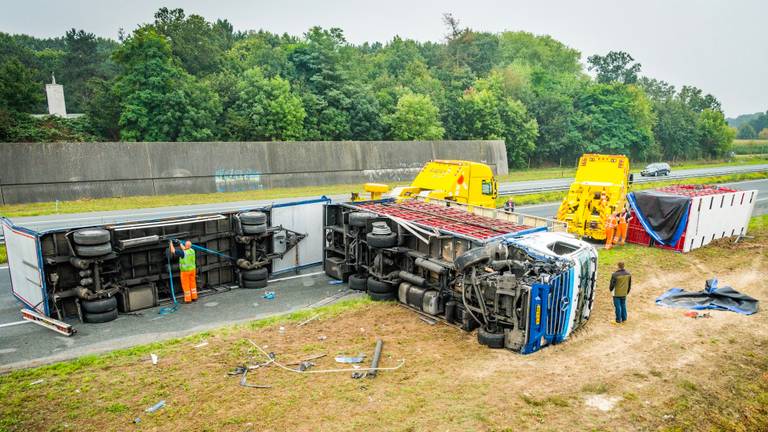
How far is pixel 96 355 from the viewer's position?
974 centimetres

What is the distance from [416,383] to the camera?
8.45 metres

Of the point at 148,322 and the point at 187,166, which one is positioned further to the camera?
the point at 187,166

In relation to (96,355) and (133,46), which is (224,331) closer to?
(96,355)

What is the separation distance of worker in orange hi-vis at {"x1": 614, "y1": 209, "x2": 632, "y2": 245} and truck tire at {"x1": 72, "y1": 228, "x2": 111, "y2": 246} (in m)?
17.1

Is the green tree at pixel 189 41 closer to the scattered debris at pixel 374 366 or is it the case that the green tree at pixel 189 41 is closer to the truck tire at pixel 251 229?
the truck tire at pixel 251 229

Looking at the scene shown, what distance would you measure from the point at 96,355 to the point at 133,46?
116ft

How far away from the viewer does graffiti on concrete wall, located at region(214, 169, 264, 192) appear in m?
32.2

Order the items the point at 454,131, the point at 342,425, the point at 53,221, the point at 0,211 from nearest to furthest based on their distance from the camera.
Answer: the point at 342,425
the point at 53,221
the point at 0,211
the point at 454,131

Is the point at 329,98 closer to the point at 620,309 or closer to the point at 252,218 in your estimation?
the point at 252,218

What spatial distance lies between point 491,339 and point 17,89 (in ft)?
135

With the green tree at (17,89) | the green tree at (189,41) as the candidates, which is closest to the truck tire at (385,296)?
the green tree at (17,89)

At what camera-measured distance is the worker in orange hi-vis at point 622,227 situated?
19391 mm

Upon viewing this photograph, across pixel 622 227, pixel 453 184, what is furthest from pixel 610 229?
pixel 453 184

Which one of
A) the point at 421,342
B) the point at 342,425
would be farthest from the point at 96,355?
the point at 421,342
